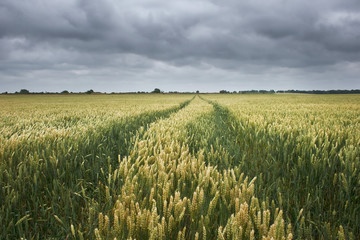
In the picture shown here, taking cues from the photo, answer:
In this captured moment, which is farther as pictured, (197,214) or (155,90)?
(155,90)

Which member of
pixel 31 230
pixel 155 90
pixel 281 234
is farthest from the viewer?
pixel 155 90

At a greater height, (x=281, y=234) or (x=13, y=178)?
(x=281, y=234)

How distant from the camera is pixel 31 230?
1.67 meters

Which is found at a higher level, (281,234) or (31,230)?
(281,234)

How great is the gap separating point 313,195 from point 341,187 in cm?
26

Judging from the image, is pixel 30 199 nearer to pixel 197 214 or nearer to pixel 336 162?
pixel 197 214

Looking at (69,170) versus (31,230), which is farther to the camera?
(69,170)

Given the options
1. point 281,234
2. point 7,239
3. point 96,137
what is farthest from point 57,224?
point 96,137

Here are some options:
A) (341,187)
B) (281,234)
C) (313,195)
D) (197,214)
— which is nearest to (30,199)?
(197,214)

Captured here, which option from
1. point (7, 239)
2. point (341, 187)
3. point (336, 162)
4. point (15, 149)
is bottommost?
point (7, 239)

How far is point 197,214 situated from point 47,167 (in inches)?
72.0

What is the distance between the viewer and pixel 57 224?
171 centimetres

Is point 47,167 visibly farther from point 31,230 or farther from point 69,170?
point 31,230

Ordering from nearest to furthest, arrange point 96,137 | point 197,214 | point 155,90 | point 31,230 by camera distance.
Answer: point 197,214, point 31,230, point 96,137, point 155,90
